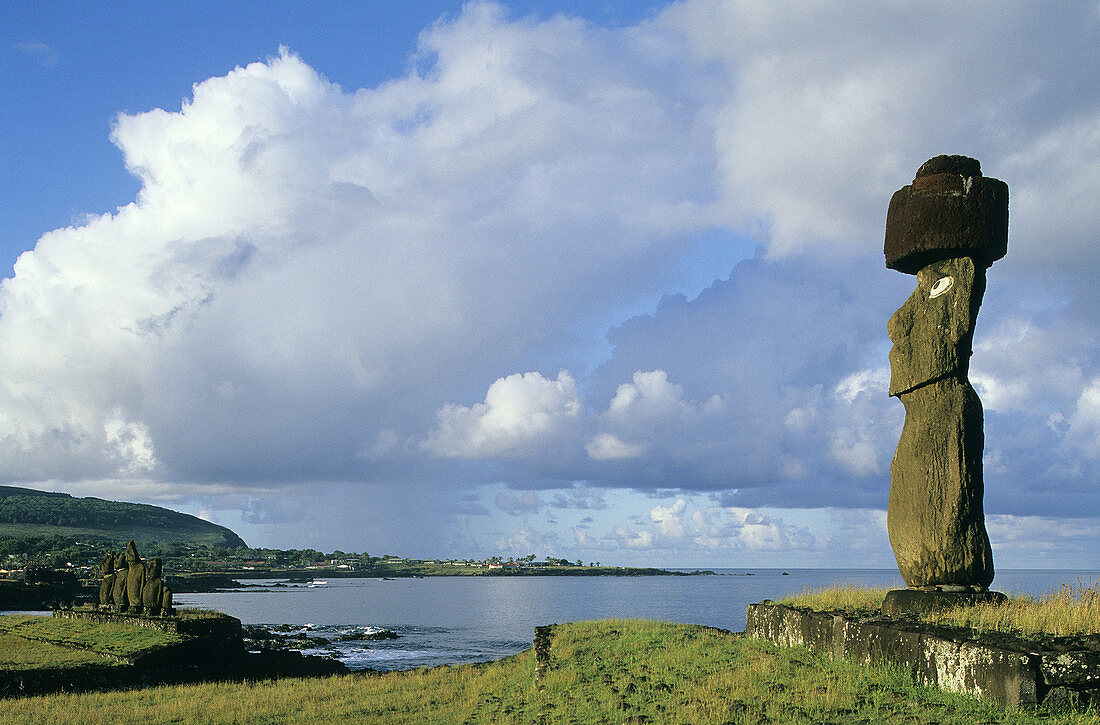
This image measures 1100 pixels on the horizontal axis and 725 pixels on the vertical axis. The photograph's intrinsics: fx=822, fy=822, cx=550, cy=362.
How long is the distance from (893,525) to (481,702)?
8126mm

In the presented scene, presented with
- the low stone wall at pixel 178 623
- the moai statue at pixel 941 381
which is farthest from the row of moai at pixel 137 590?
the moai statue at pixel 941 381

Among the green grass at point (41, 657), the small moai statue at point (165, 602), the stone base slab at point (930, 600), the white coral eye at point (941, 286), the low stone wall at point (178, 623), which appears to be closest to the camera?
the stone base slab at point (930, 600)

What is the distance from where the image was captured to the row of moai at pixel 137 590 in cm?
3341

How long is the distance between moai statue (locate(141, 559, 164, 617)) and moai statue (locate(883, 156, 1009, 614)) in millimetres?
29801

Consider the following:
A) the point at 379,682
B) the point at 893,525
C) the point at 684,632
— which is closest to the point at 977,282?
the point at 893,525

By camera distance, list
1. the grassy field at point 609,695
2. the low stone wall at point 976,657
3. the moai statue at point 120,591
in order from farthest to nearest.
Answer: the moai statue at point 120,591 → the grassy field at point 609,695 → the low stone wall at point 976,657

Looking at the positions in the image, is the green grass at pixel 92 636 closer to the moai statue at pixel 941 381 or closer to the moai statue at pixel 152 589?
the moai statue at pixel 152 589

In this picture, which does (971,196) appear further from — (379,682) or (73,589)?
(73,589)

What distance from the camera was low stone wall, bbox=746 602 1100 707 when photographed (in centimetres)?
871

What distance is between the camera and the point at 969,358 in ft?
44.9

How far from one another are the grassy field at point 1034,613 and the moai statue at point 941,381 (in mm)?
629

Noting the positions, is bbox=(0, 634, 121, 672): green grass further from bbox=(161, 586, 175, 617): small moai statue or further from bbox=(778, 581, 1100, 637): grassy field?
bbox=(778, 581, 1100, 637): grassy field

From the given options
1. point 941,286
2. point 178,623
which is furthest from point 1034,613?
point 178,623

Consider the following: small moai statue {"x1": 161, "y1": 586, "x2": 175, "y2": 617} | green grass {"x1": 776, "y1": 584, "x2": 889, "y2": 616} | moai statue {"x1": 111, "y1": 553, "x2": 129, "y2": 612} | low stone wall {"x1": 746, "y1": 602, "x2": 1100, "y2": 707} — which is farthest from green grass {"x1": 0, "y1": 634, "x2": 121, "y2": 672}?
low stone wall {"x1": 746, "y1": 602, "x2": 1100, "y2": 707}
